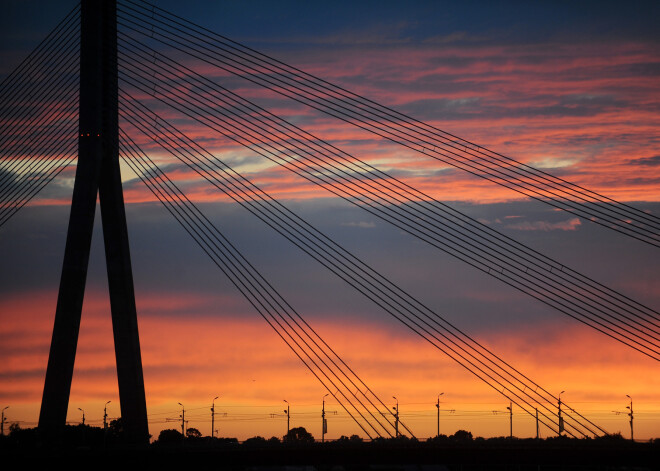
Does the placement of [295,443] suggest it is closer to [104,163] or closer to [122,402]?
[122,402]

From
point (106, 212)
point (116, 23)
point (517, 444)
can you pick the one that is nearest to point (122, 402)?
point (106, 212)

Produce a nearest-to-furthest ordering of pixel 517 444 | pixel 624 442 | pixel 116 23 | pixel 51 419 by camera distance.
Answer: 1. pixel 51 419
2. pixel 116 23
3. pixel 624 442
4. pixel 517 444

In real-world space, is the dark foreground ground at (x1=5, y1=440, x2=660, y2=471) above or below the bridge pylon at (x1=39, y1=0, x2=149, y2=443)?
below

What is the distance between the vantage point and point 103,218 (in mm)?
51406

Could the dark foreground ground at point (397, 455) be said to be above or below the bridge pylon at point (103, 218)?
below

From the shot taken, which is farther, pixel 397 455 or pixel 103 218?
pixel 397 455

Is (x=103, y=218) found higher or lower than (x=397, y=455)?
higher

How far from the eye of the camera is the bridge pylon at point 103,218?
163 ft

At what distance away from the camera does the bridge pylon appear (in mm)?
49688

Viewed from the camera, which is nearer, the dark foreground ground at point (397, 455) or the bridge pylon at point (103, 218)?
the bridge pylon at point (103, 218)

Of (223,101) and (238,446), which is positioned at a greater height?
(223,101)

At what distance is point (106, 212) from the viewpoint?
51156mm

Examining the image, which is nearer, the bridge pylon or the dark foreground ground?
the bridge pylon

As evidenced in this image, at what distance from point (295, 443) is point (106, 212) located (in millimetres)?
19490
